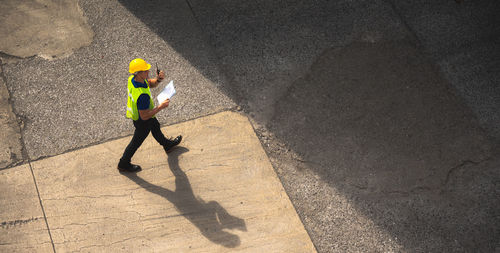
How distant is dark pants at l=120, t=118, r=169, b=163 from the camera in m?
5.73

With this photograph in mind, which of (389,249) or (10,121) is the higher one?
(10,121)

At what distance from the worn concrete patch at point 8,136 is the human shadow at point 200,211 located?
1689mm

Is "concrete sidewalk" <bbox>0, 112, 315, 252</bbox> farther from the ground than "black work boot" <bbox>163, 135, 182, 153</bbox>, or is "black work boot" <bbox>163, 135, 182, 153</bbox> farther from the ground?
"black work boot" <bbox>163, 135, 182, 153</bbox>

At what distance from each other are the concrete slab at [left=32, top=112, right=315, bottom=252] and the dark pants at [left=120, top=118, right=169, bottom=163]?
0.41 metres

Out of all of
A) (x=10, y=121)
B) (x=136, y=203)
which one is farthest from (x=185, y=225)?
(x=10, y=121)

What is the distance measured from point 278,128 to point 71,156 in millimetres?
3063

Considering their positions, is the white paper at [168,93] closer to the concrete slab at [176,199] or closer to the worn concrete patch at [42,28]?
the concrete slab at [176,199]

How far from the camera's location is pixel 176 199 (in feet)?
20.3

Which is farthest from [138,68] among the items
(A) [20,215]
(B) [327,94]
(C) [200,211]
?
(B) [327,94]

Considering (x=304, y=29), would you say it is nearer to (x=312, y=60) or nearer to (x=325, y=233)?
(x=312, y=60)

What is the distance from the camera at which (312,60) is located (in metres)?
7.70

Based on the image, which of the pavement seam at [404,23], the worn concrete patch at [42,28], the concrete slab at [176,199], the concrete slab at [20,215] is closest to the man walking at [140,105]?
the concrete slab at [176,199]

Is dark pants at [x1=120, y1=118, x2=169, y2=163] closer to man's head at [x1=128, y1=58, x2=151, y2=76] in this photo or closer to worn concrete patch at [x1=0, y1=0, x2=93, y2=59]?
man's head at [x1=128, y1=58, x2=151, y2=76]

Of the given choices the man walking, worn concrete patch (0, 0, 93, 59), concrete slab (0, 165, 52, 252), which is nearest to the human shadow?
the man walking
